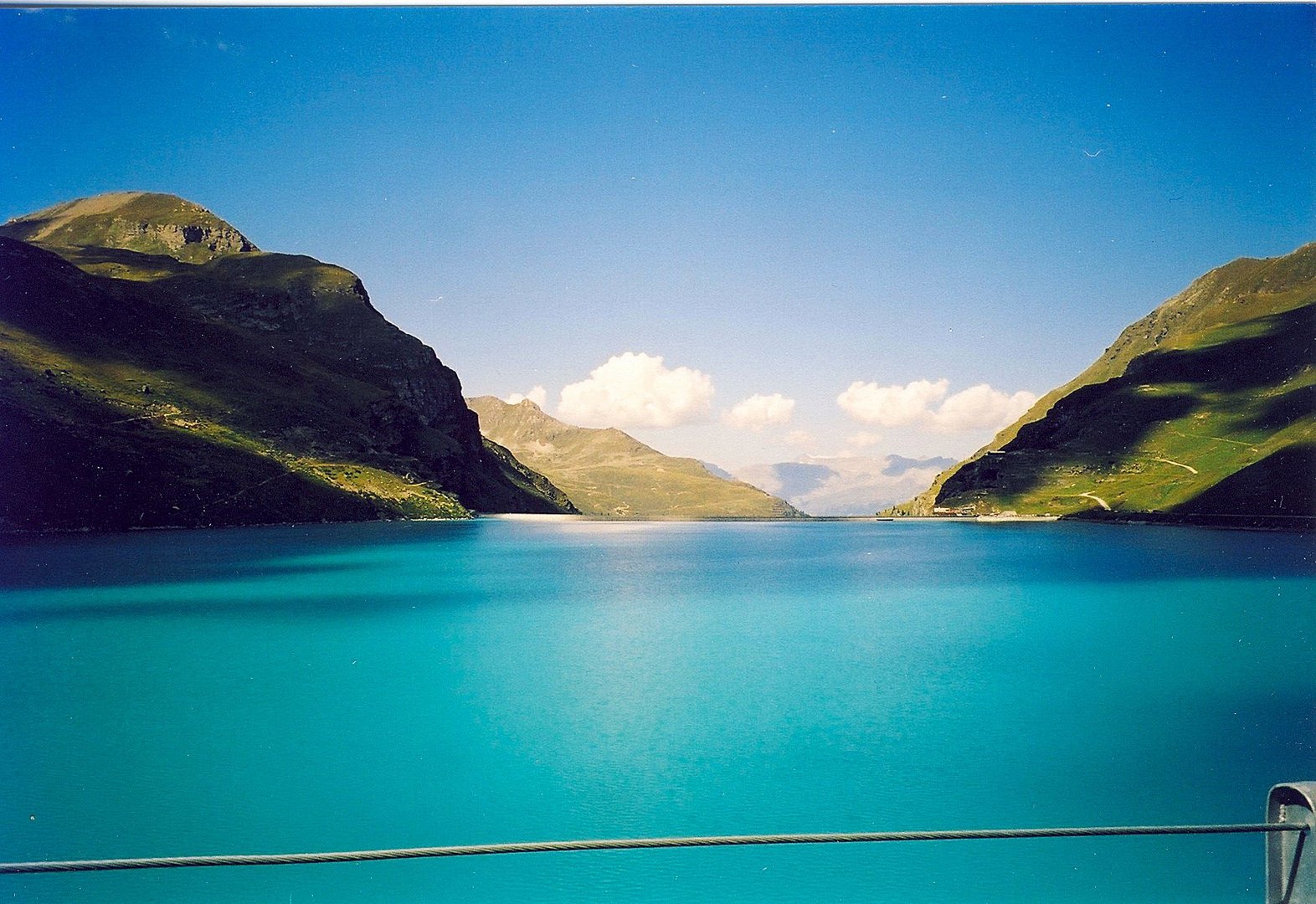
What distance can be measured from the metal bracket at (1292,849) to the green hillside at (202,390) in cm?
2818

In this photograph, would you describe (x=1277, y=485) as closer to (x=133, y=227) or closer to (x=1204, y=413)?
(x=1204, y=413)

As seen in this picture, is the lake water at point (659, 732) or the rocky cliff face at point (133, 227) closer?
the lake water at point (659, 732)

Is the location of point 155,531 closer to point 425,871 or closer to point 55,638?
point 55,638

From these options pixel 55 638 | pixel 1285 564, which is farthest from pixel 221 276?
pixel 1285 564

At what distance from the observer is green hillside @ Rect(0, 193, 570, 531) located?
148 feet

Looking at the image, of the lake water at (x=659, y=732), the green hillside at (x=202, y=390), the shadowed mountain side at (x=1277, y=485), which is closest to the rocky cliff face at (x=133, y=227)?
the green hillside at (x=202, y=390)

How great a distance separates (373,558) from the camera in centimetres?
4269

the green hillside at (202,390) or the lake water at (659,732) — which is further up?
the green hillside at (202,390)

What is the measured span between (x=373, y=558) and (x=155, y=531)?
60.9 feet

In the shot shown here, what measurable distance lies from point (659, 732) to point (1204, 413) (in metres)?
24.6

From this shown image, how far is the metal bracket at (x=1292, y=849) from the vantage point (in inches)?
86.9

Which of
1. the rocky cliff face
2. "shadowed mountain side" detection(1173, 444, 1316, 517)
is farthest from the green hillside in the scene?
"shadowed mountain side" detection(1173, 444, 1316, 517)

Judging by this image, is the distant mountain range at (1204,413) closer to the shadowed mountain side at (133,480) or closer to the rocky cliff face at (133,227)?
the rocky cliff face at (133,227)

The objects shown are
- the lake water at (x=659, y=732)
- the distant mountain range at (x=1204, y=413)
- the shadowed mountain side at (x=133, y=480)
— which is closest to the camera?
the lake water at (x=659, y=732)
